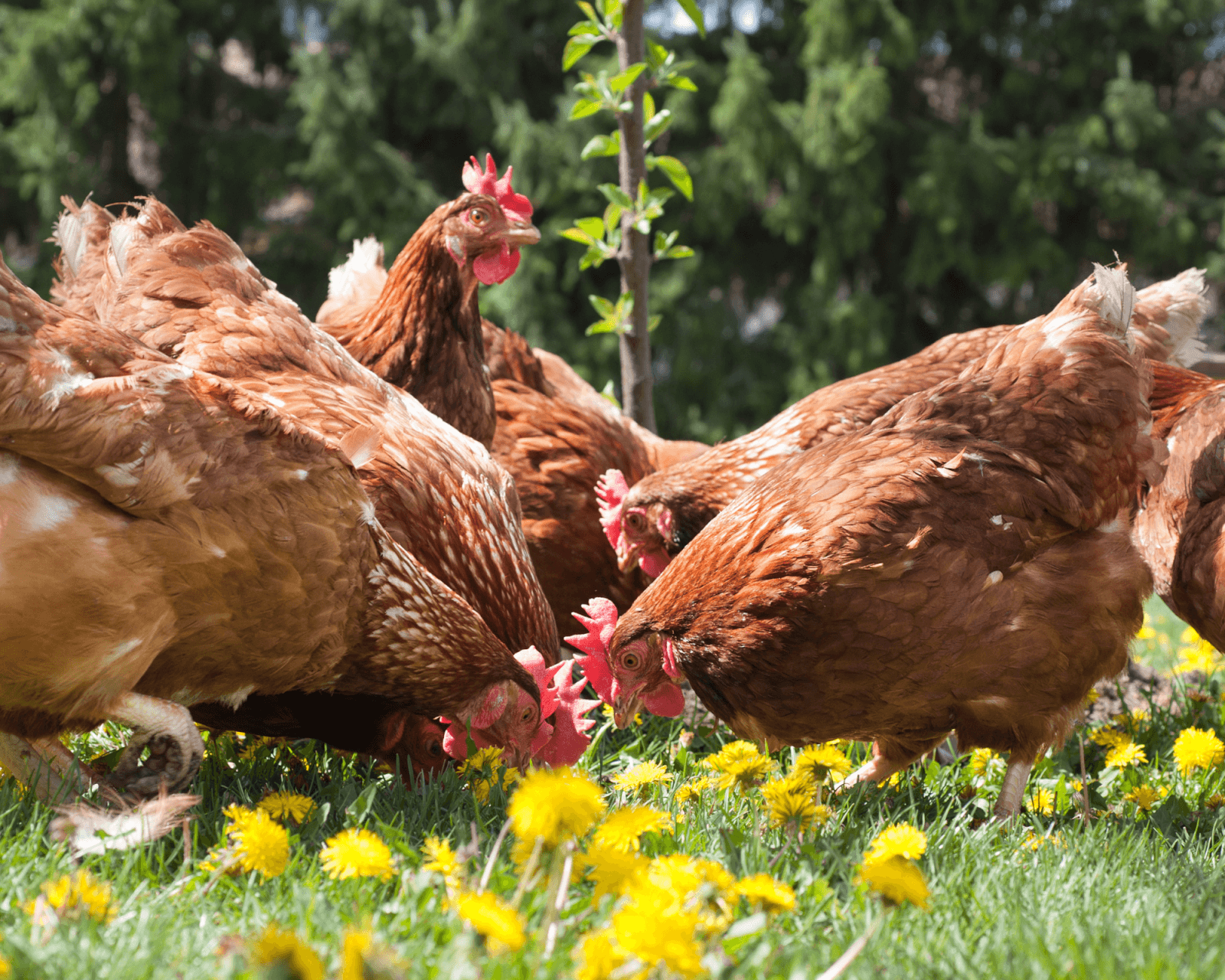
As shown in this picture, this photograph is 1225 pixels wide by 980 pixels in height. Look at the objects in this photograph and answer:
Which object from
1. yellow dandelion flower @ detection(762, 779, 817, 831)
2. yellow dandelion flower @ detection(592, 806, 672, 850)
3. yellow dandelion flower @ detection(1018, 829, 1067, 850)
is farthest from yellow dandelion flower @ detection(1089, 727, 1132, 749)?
yellow dandelion flower @ detection(592, 806, 672, 850)

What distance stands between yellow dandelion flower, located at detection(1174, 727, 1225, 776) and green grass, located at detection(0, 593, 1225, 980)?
0.11 metres

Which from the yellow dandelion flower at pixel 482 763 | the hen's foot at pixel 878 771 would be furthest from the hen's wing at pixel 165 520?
the hen's foot at pixel 878 771

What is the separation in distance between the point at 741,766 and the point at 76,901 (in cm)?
123

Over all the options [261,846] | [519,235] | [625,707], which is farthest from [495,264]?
[261,846]

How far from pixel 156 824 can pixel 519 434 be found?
2.28 m

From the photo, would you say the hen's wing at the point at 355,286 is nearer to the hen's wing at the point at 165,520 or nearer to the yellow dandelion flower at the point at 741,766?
the hen's wing at the point at 165,520

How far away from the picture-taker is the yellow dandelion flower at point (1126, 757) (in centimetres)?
263

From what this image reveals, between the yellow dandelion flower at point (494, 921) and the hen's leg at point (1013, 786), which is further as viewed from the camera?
the hen's leg at point (1013, 786)

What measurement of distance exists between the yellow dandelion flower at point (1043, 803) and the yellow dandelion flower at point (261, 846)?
1762 millimetres

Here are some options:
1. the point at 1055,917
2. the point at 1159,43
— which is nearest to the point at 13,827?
the point at 1055,917

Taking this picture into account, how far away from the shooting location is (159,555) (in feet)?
6.10

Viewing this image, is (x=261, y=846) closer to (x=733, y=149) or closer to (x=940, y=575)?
(x=940, y=575)

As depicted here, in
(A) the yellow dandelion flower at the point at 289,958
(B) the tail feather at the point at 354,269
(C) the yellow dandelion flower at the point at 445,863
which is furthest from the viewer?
(B) the tail feather at the point at 354,269

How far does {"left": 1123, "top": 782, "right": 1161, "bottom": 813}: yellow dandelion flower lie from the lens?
2397 millimetres
